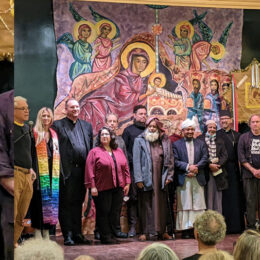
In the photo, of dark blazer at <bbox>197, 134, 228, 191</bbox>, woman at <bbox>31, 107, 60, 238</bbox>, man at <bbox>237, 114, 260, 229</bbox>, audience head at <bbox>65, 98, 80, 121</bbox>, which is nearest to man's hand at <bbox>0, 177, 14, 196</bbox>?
woman at <bbox>31, 107, 60, 238</bbox>

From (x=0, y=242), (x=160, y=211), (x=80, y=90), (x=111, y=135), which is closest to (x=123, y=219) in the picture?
(x=160, y=211)

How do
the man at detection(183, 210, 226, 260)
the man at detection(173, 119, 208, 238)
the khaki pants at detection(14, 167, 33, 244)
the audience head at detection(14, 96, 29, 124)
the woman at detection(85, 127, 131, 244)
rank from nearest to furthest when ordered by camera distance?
the man at detection(183, 210, 226, 260) → the khaki pants at detection(14, 167, 33, 244) → the audience head at detection(14, 96, 29, 124) → the woman at detection(85, 127, 131, 244) → the man at detection(173, 119, 208, 238)

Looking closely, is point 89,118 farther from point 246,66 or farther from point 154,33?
point 246,66

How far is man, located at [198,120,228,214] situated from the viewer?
8070 millimetres

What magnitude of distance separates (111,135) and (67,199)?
3.70ft

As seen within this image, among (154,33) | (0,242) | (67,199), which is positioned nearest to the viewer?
(0,242)

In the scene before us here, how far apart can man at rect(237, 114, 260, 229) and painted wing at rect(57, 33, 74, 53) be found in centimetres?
300

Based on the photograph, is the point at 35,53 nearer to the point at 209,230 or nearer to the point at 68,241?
the point at 68,241

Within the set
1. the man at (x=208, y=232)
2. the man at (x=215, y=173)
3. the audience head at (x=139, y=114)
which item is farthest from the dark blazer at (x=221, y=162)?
the man at (x=208, y=232)

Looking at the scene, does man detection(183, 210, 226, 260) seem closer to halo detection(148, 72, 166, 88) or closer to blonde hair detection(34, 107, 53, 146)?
blonde hair detection(34, 107, 53, 146)

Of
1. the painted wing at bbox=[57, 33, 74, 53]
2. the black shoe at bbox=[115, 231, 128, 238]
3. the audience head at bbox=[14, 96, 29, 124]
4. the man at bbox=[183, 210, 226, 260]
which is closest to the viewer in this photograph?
the man at bbox=[183, 210, 226, 260]

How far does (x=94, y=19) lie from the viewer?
795cm

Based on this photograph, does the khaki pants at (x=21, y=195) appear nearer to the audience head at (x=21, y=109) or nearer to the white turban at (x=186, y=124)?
the audience head at (x=21, y=109)

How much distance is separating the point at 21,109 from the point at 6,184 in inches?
84.4
